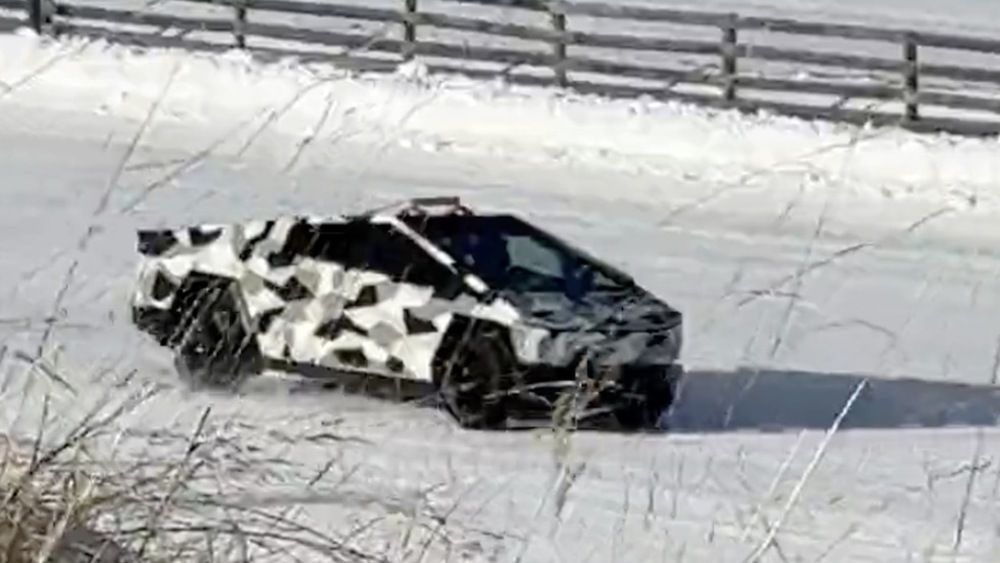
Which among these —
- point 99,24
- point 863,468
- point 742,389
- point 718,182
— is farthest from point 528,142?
point 863,468

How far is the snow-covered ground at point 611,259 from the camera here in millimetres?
5945

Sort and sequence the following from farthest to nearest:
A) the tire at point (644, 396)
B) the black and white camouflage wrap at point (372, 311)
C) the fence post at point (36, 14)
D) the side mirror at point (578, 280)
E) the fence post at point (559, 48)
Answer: the fence post at point (36, 14) < the fence post at point (559, 48) < the side mirror at point (578, 280) < the black and white camouflage wrap at point (372, 311) < the tire at point (644, 396)

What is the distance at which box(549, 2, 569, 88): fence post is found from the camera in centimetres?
2508

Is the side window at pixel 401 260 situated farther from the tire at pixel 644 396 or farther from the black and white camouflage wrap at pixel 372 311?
the tire at pixel 644 396

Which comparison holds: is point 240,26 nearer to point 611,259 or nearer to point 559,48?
point 559,48

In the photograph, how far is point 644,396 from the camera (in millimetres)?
11367

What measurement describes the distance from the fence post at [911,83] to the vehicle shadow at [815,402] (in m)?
9.47

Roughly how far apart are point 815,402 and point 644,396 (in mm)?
2284

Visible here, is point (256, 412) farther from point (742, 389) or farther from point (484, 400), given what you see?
point (742, 389)

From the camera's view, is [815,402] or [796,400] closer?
[796,400]

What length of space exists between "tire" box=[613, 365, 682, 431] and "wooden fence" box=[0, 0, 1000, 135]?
11.6 metres

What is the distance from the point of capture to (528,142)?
22.5 meters

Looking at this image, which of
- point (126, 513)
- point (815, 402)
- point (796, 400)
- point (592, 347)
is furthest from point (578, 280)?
point (126, 513)

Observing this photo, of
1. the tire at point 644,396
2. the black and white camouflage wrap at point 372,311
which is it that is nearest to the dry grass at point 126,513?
the tire at point 644,396
